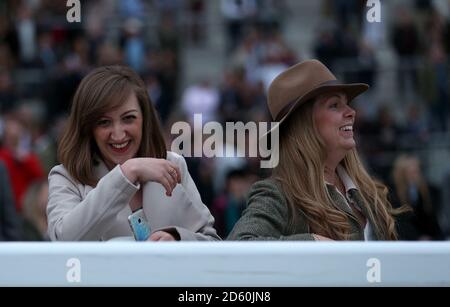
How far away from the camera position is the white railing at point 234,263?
88.2 inches

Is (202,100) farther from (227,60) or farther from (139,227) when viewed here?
(139,227)

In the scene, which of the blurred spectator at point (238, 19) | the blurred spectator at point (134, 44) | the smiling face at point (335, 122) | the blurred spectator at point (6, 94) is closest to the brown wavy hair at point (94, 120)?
the smiling face at point (335, 122)

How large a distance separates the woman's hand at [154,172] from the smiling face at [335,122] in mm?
573

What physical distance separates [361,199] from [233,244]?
4.65ft

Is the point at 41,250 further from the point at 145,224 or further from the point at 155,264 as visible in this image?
the point at 145,224

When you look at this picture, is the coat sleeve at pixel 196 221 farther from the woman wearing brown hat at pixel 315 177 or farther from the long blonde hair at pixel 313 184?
the long blonde hair at pixel 313 184

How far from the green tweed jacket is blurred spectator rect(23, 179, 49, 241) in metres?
3.87

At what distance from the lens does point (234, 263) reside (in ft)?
7.38

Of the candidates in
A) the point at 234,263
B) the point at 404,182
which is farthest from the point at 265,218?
the point at 404,182

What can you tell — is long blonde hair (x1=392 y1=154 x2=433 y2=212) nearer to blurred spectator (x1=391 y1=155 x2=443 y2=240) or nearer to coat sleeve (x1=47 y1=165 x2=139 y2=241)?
blurred spectator (x1=391 y1=155 x2=443 y2=240)

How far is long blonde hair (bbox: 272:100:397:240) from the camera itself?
3438 millimetres

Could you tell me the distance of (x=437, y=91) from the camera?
591 inches

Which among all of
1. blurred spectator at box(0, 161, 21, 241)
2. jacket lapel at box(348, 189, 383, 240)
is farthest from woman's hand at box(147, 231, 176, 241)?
blurred spectator at box(0, 161, 21, 241)
